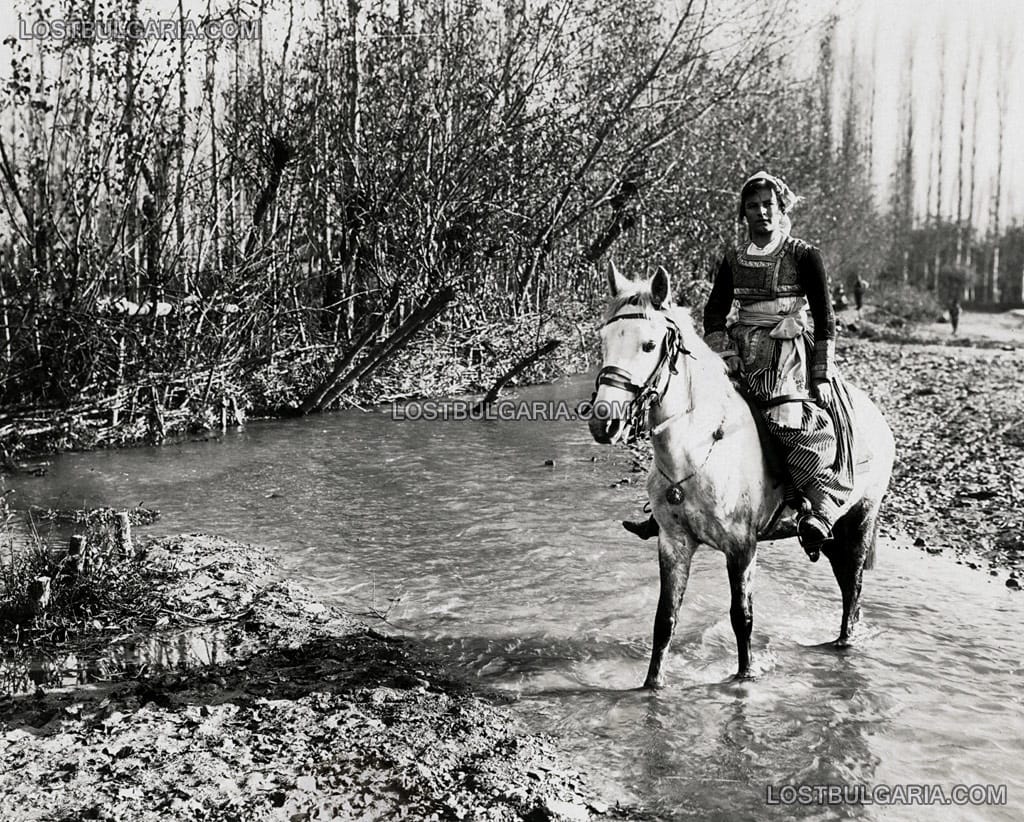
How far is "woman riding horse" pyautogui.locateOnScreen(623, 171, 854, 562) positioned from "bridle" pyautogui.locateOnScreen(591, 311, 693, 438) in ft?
2.51

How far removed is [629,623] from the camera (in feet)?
19.0

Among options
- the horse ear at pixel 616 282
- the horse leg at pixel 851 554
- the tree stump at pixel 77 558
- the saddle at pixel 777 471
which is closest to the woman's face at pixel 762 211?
the saddle at pixel 777 471

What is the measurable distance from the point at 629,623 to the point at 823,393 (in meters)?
2.08

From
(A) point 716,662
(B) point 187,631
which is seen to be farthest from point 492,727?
(B) point 187,631

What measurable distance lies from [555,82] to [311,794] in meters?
14.6

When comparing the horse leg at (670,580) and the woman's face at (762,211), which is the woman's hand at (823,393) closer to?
the woman's face at (762,211)

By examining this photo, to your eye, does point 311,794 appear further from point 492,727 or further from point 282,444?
point 282,444

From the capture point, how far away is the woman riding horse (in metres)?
4.77

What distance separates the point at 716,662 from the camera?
5164mm

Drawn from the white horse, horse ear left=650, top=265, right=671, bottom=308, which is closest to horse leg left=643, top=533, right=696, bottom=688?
the white horse

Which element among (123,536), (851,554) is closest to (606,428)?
(851,554)

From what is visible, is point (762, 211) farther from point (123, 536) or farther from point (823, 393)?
point (123, 536)

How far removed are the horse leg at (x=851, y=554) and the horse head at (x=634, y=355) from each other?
2.01 m

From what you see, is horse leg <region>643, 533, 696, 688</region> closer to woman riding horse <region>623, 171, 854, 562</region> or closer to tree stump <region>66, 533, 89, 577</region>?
woman riding horse <region>623, 171, 854, 562</region>
